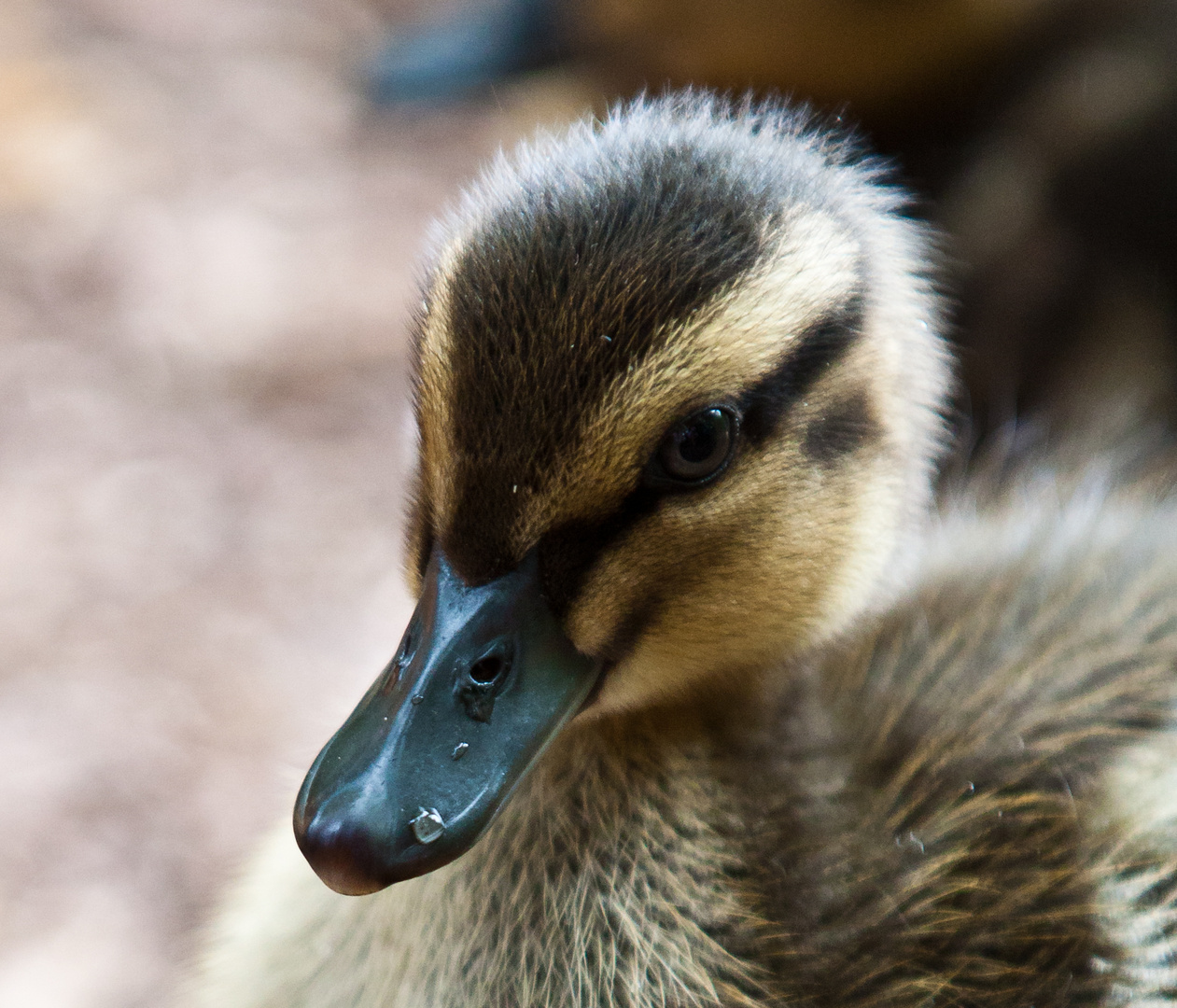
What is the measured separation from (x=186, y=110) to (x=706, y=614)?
2.72 meters

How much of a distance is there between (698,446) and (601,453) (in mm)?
78

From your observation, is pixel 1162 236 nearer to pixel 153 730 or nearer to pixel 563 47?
pixel 563 47

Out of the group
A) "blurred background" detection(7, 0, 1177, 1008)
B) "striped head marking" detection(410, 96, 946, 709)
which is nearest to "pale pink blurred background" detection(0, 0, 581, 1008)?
"blurred background" detection(7, 0, 1177, 1008)

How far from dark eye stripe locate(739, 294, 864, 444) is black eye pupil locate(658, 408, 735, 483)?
0.02m

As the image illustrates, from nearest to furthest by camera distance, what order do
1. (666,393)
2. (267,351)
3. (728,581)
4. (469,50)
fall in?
(666,393) → (728,581) → (267,351) → (469,50)

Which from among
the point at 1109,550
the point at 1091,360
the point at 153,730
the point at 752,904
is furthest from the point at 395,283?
the point at 752,904

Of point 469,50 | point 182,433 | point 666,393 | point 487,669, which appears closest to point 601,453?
point 666,393

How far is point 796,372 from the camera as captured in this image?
1.02m

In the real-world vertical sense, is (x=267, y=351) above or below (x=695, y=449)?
above

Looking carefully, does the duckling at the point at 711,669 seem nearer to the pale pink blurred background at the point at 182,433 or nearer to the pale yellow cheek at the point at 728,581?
the pale yellow cheek at the point at 728,581

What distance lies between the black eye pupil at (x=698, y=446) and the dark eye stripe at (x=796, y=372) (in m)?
0.02

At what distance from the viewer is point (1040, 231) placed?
2.21m

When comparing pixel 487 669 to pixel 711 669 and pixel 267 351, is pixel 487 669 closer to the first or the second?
pixel 711 669

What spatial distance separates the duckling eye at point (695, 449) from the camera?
958 mm
